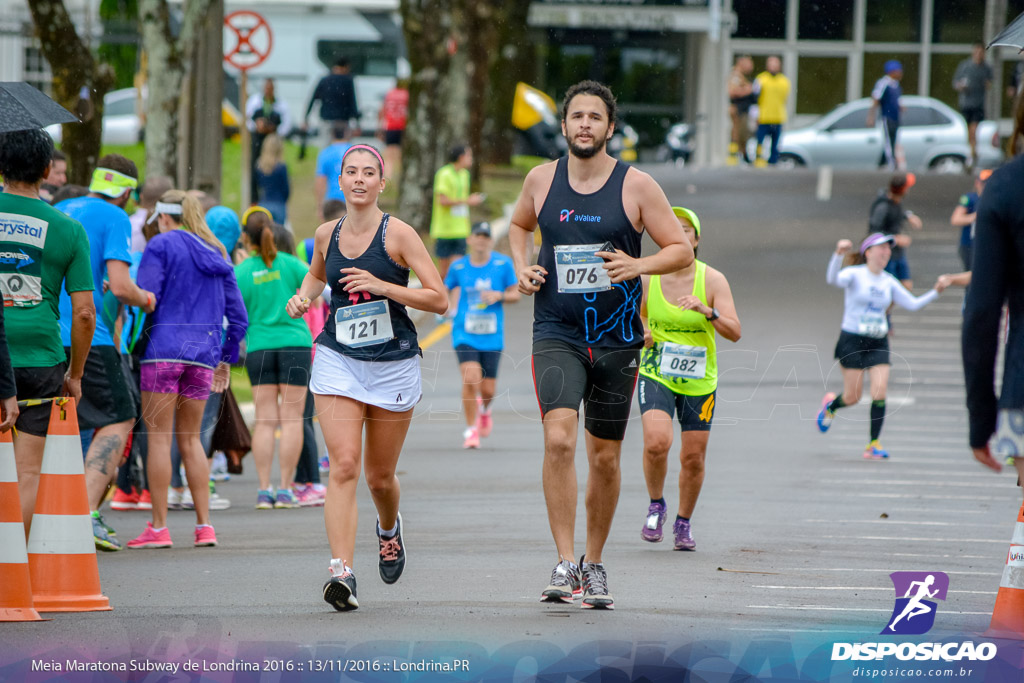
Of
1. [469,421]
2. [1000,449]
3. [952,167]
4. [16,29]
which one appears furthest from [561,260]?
[16,29]

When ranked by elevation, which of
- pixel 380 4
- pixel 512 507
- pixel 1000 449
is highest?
pixel 380 4

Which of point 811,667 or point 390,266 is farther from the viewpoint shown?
point 390,266

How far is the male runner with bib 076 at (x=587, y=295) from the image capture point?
6.24m

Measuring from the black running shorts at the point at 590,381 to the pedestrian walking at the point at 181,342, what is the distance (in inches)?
101

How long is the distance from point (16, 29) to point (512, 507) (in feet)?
90.7

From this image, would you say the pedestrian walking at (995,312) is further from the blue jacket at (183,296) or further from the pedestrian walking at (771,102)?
the pedestrian walking at (771,102)

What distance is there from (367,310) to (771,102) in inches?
360

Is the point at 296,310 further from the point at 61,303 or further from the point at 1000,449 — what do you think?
the point at 1000,449

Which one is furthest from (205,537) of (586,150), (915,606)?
(915,606)

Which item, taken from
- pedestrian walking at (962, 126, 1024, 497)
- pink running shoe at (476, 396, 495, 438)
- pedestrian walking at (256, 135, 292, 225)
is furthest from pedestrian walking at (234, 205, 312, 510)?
pedestrian walking at (256, 135, 292, 225)

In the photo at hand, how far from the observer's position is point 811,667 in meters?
5.20

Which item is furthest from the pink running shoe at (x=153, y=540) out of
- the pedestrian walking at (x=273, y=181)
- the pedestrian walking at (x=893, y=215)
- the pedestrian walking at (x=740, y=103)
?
the pedestrian walking at (x=273, y=181)

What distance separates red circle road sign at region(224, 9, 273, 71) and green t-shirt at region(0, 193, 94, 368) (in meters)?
11.7

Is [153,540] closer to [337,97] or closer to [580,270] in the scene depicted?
[580,270]
